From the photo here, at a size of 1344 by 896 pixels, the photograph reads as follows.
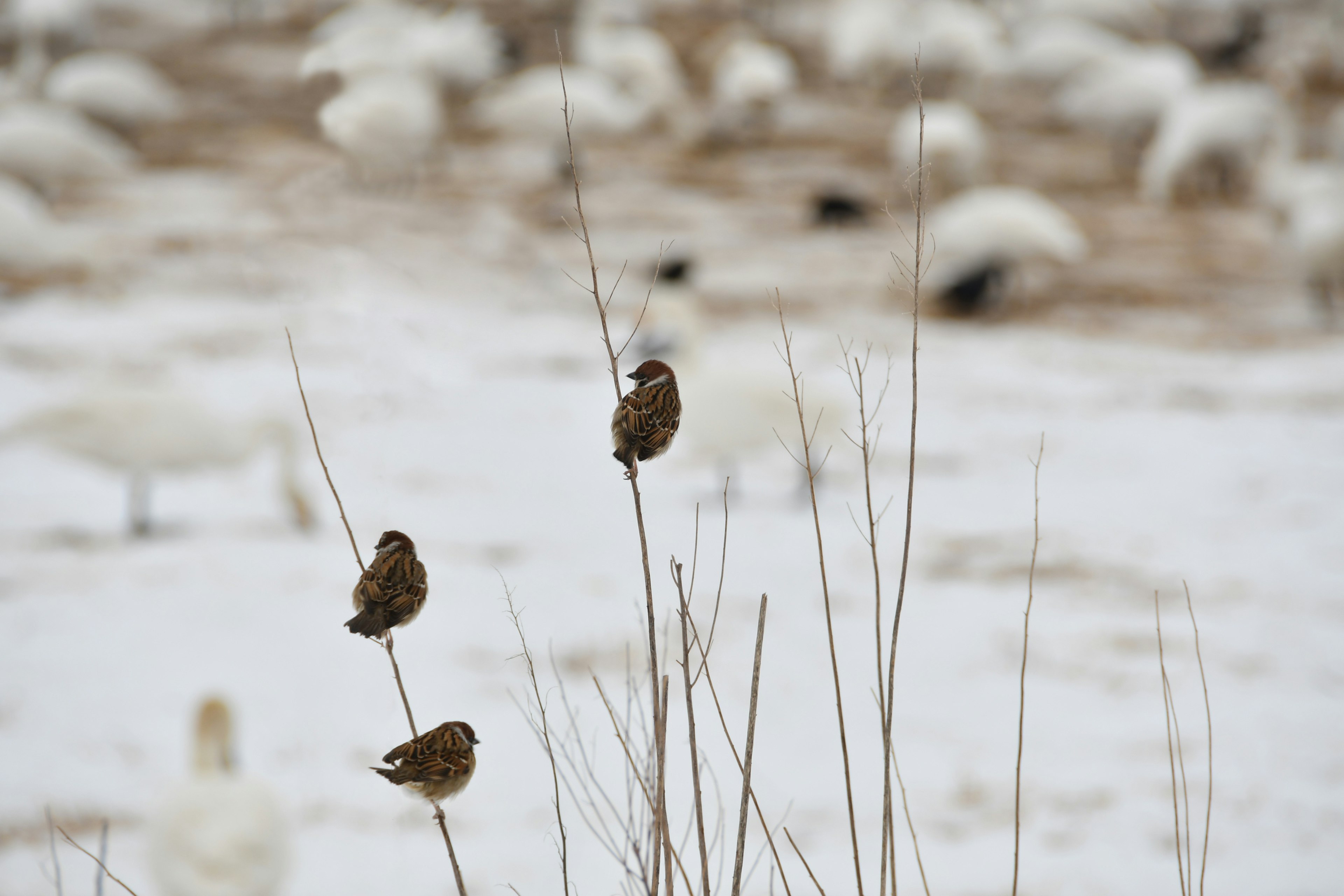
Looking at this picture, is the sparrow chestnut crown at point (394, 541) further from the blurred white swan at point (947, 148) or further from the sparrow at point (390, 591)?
the blurred white swan at point (947, 148)

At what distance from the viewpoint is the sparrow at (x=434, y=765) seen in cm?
103

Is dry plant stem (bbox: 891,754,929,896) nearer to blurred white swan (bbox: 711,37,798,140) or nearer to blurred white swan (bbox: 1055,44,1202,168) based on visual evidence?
blurred white swan (bbox: 711,37,798,140)

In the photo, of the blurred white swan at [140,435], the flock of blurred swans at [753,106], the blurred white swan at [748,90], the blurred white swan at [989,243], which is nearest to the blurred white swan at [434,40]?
the flock of blurred swans at [753,106]

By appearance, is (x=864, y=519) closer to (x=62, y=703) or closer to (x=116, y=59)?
(x=62, y=703)

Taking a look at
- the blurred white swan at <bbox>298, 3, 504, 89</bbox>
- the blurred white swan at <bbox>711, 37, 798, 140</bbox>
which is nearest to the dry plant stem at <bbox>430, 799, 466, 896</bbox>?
the blurred white swan at <bbox>298, 3, 504, 89</bbox>

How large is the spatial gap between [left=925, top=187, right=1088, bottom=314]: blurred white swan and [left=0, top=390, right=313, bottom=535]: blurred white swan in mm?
4923

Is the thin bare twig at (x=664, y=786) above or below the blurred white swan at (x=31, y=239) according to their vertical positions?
below

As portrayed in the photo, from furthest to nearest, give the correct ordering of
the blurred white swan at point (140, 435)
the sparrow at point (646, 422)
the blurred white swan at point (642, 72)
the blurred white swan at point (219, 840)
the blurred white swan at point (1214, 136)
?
the blurred white swan at point (642, 72), the blurred white swan at point (1214, 136), the blurred white swan at point (140, 435), the blurred white swan at point (219, 840), the sparrow at point (646, 422)

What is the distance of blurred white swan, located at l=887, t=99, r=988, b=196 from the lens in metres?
10.8

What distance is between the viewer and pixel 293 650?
4.20m

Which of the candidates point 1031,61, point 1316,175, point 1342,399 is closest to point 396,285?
point 1342,399

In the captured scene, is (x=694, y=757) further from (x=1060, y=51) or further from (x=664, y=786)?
(x=1060, y=51)

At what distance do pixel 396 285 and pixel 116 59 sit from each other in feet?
28.9

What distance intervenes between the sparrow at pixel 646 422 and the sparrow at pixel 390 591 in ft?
0.66
